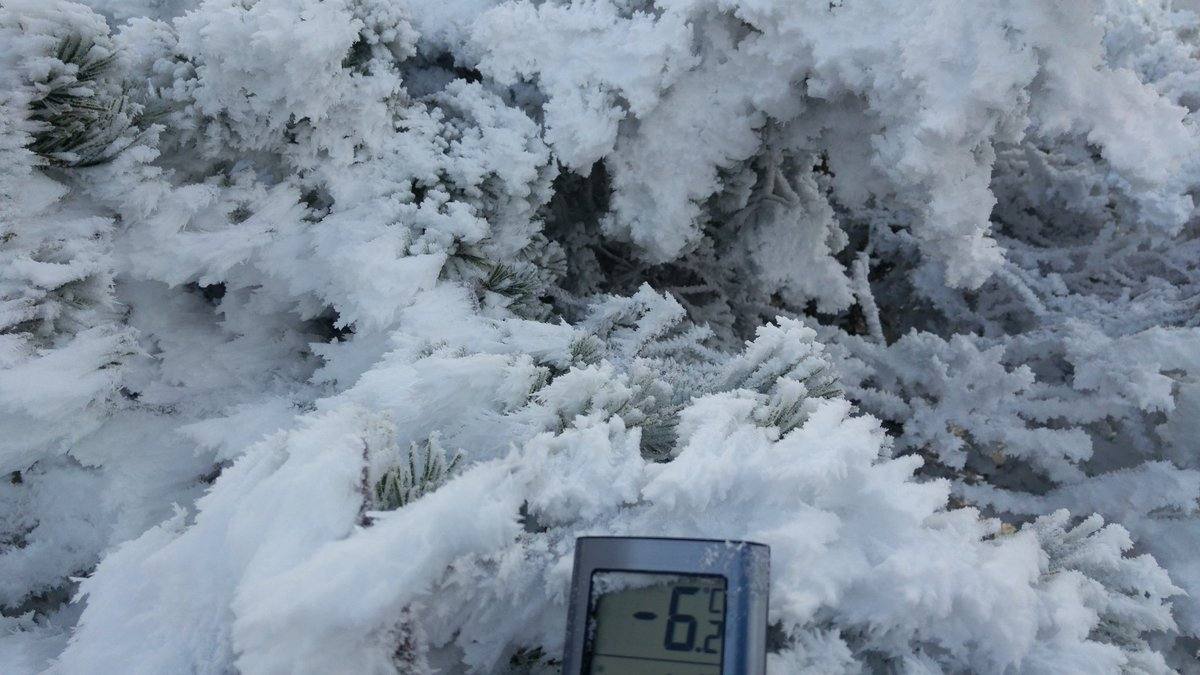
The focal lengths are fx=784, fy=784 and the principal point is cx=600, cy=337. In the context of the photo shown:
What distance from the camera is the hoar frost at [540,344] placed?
47 centimetres

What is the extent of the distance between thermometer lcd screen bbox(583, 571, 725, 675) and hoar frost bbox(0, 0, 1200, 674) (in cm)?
3

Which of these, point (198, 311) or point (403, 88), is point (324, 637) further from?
point (403, 88)

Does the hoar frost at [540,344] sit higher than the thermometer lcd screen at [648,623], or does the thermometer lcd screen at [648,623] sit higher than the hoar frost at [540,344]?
the hoar frost at [540,344]

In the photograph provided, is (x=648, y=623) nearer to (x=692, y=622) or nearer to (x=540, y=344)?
(x=692, y=622)

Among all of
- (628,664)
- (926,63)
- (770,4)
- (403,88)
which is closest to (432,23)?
(403,88)

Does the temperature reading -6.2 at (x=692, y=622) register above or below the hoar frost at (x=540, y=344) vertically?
below

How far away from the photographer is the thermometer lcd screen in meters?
0.45

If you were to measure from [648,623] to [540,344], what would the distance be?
28 cm

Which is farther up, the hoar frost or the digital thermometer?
the hoar frost

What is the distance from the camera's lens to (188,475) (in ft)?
2.39

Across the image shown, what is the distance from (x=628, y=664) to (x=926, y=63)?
573 mm

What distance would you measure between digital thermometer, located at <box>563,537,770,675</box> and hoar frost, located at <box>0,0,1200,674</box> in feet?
0.09

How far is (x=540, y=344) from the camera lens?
0.69 metres

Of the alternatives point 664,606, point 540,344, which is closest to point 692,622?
point 664,606
